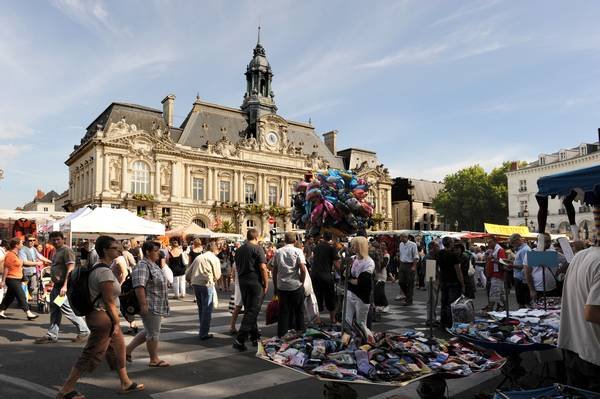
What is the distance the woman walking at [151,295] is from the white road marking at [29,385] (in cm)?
114

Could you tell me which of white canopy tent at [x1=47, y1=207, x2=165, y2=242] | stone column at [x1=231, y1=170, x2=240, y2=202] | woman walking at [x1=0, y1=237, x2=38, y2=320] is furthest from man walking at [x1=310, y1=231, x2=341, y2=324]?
stone column at [x1=231, y1=170, x2=240, y2=202]

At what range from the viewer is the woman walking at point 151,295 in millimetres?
5945

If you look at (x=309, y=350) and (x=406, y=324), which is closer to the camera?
(x=309, y=350)

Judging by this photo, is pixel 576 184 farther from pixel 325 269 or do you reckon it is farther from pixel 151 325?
pixel 151 325

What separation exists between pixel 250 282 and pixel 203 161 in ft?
140

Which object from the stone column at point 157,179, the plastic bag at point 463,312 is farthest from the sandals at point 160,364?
the stone column at point 157,179

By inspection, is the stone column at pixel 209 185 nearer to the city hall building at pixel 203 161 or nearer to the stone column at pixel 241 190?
the city hall building at pixel 203 161

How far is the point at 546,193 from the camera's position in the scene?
19.7 ft

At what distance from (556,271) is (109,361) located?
8.18 metres

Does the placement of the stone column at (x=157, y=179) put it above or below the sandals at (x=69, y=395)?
above

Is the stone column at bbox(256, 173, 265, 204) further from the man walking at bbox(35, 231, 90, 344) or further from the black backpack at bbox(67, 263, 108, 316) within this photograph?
the black backpack at bbox(67, 263, 108, 316)

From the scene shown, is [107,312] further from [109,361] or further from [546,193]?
[546,193]

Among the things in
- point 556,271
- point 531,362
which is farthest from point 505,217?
point 531,362

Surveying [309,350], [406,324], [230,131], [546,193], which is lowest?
[406,324]
